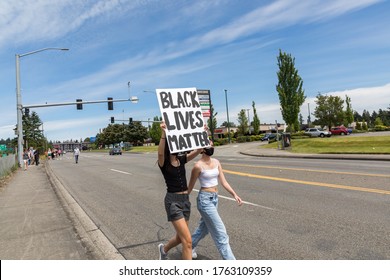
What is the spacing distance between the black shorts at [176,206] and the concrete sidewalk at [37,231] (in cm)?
185

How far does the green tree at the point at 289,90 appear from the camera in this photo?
133ft

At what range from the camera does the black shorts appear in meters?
4.12

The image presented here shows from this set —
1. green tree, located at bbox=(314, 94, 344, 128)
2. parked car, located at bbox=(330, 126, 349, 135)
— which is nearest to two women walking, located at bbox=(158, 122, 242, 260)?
parked car, located at bbox=(330, 126, 349, 135)

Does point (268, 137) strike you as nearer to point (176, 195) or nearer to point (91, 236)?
point (91, 236)

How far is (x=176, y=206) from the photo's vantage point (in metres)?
4.14

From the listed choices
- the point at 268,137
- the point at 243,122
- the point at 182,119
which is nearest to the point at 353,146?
the point at 182,119

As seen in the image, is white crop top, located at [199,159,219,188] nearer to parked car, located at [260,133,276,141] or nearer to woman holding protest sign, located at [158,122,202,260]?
woman holding protest sign, located at [158,122,202,260]

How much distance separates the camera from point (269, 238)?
5.69 m

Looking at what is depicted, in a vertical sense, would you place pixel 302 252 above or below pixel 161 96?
below

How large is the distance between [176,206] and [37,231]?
3.90 metres

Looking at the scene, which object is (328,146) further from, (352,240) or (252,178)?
(352,240)

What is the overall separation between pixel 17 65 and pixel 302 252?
100ft

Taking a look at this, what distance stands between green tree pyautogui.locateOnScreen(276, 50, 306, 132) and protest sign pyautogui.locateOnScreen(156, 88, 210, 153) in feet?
124

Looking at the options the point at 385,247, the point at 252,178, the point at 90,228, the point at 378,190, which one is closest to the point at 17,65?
the point at 252,178
